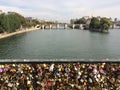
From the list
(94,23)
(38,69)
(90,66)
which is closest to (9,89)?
(38,69)

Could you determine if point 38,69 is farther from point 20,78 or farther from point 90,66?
point 90,66

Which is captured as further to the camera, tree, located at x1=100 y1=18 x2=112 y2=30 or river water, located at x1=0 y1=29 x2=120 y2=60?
tree, located at x1=100 y1=18 x2=112 y2=30

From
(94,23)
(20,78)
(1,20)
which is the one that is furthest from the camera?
(94,23)

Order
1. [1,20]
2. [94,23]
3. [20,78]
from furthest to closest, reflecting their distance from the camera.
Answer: [94,23]
[1,20]
[20,78]

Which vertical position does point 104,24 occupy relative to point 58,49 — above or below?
above

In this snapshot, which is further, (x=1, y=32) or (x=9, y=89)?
(x=1, y=32)

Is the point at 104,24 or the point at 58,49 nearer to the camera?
the point at 58,49

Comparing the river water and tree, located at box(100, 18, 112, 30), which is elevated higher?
tree, located at box(100, 18, 112, 30)

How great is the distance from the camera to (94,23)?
144 metres

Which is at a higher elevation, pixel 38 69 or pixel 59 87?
pixel 38 69

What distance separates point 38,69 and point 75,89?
0.81 m

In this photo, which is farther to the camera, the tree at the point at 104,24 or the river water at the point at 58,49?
the tree at the point at 104,24

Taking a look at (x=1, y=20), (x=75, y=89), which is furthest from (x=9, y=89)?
(x=1, y=20)

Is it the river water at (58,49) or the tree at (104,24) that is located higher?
the tree at (104,24)
